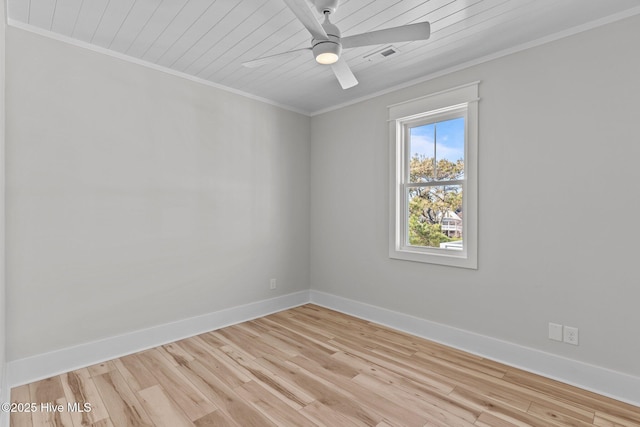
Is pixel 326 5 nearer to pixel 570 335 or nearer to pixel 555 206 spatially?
pixel 555 206

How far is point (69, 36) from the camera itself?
2416 millimetres

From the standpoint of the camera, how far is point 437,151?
3160 millimetres

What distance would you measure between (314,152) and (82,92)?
8.19 ft

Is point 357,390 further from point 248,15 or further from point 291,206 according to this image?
point 248,15

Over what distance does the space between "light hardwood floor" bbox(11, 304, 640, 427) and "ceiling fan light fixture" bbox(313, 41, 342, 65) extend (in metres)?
Result: 2.21

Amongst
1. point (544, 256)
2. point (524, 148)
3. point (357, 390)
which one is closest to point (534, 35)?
point (524, 148)

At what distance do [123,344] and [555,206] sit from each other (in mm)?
3616

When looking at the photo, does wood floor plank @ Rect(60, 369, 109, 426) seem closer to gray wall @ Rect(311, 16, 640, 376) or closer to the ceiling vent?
gray wall @ Rect(311, 16, 640, 376)

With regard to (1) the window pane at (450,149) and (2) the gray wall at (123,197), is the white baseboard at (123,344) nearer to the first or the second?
(2) the gray wall at (123,197)

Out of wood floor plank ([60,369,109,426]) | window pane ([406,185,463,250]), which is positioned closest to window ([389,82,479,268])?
window pane ([406,185,463,250])

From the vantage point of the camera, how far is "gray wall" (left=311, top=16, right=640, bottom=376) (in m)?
2.12

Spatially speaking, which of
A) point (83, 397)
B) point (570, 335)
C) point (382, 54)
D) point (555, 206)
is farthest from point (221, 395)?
point (382, 54)

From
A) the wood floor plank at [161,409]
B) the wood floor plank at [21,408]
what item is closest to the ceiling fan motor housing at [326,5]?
the wood floor plank at [161,409]

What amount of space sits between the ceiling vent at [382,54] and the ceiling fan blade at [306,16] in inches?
35.6
